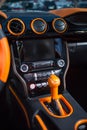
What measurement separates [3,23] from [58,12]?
0.58 metres

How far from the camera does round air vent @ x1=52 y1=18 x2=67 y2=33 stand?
2143mm

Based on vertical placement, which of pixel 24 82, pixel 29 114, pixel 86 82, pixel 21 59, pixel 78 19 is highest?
pixel 78 19

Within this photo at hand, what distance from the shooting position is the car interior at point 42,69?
1.86 metres

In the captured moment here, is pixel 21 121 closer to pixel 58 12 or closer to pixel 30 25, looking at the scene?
pixel 30 25

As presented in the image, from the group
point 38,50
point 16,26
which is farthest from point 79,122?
point 16,26

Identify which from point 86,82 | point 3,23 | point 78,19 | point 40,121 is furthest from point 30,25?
point 86,82

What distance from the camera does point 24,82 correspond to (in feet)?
6.90

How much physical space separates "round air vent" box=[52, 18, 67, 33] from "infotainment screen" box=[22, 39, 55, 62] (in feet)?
0.35

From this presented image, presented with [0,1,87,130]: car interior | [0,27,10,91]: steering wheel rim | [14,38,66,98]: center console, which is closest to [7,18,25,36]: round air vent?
[0,1,87,130]: car interior

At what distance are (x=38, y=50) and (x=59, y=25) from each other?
234mm

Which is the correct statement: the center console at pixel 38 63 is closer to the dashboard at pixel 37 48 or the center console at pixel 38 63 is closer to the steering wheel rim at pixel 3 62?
the dashboard at pixel 37 48

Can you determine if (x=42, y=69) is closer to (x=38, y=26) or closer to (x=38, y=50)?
(x=38, y=50)

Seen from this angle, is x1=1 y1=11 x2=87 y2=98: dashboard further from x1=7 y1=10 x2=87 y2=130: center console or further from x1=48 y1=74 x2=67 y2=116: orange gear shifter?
x1=48 y1=74 x2=67 y2=116: orange gear shifter

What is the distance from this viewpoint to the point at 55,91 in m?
1.87
